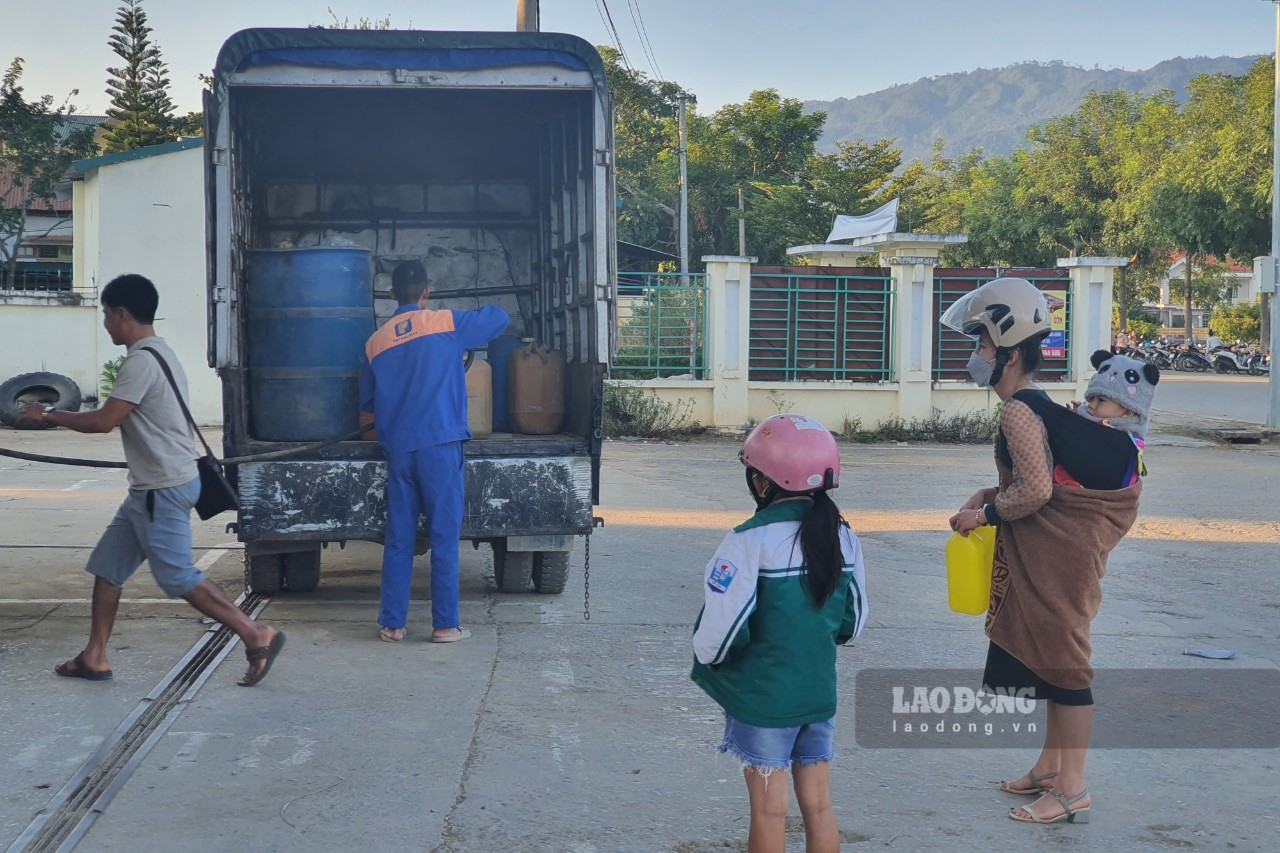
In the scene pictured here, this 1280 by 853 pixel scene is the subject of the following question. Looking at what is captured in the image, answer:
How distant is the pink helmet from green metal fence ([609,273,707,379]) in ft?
48.5

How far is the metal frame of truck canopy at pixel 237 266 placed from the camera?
20.8ft

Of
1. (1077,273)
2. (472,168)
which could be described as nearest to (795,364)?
(1077,273)

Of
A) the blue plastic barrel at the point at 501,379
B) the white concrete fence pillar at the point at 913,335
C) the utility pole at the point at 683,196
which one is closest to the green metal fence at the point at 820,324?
the white concrete fence pillar at the point at 913,335

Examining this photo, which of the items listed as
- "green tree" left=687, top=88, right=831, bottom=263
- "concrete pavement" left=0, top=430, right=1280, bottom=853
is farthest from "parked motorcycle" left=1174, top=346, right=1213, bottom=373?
"concrete pavement" left=0, top=430, right=1280, bottom=853

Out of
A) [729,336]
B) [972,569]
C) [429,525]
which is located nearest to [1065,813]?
[972,569]

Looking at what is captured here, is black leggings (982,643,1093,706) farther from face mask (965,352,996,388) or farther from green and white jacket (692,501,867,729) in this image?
green and white jacket (692,501,867,729)

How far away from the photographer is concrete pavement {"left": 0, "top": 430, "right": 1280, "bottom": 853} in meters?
3.96

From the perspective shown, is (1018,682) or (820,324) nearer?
(1018,682)

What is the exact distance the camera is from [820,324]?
60.2 ft

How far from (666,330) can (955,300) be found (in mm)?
3997

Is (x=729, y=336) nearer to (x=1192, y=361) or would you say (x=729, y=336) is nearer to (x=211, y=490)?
(x=211, y=490)

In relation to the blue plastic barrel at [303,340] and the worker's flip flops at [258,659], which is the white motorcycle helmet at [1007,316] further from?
the blue plastic barrel at [303,340]

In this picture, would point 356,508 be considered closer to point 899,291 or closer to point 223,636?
point 223,636

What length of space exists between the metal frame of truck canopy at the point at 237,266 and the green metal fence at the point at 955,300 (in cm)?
1253
